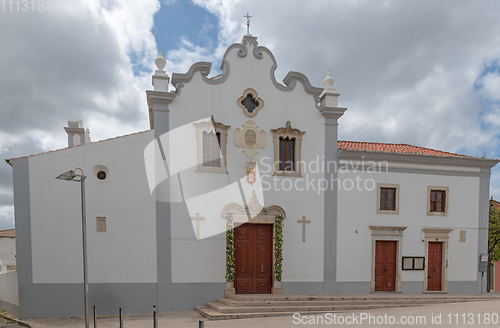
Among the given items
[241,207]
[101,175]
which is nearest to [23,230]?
[101,175]

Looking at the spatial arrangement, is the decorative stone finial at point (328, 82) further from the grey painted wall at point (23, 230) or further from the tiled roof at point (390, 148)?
the grey painted wall at point (23, 230)

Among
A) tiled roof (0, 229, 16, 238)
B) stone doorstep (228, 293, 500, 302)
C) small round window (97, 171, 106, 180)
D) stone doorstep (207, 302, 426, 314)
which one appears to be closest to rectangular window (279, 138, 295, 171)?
stone doorstep (228, 293, 500, 302)

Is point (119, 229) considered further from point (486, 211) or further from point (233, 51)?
point (486, 211)

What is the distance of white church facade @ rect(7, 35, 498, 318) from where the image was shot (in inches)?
452

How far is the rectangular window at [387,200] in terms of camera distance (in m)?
14.2

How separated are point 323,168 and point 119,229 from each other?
8.64 metres

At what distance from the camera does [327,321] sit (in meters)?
10.5

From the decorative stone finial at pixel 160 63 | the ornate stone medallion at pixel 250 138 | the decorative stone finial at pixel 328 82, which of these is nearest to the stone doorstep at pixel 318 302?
the ornate stone medallion at pixel 250 138

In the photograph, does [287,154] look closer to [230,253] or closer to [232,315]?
[230,253]

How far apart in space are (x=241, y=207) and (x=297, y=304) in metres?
4.25

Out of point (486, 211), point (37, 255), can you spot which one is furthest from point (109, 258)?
point (486, 211)

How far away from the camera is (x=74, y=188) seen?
11.6 metres

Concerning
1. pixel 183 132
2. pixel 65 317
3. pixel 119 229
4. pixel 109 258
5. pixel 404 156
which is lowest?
pixel 65 317

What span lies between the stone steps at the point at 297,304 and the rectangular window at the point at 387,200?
3.74 meters
